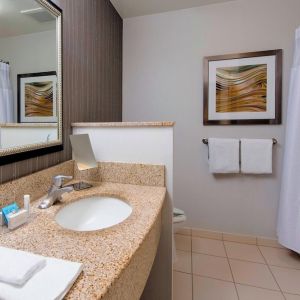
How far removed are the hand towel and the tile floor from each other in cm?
122

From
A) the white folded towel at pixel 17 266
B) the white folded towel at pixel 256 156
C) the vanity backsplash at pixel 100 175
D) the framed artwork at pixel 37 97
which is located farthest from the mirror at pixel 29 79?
the white folded towel at pixel 256 156

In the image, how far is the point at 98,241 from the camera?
0.59 metres

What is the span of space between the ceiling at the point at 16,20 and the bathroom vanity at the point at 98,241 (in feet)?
2.07

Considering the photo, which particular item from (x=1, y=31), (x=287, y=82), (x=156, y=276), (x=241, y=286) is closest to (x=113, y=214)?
(x=156, y=276)

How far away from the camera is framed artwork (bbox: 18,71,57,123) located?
38.1 inches

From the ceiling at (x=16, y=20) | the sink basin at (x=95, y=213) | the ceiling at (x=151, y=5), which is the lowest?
the sink basin at (x=95, y=213)

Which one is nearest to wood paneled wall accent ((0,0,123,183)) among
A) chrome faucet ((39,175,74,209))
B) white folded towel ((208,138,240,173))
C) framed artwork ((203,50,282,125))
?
chrome faucet ((39,175,74,209))

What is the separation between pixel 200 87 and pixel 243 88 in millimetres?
393

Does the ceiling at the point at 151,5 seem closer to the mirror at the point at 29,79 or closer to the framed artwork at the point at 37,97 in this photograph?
the mirror at the point at 29,79

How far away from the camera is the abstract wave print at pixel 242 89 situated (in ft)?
6.19

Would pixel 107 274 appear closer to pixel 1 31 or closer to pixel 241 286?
pixel 1 31

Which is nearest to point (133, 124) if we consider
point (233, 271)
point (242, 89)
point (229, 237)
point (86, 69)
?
point (86, 69)

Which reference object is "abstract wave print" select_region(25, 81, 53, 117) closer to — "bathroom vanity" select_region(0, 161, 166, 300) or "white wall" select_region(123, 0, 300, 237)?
"bathroom vanity" select_region(0, 161, 166, 300)

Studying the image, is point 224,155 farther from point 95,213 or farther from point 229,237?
point 95,213
